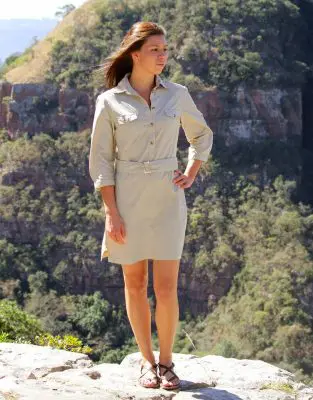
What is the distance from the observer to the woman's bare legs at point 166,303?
213 inches

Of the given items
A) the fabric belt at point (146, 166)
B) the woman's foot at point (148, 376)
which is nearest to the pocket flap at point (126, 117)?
the fabric belt at point (146, 166)

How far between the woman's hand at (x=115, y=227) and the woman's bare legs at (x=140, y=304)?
0.73ft

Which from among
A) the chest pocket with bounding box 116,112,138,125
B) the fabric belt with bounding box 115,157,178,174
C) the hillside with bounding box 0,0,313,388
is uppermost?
the chest pocket with bounding box 116,112,138,125

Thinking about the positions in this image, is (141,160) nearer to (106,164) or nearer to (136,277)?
(106,164)

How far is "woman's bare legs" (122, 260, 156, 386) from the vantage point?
5.46m

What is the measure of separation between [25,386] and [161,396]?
90 centimetres

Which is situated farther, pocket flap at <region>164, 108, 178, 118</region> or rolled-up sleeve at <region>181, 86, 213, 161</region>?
rolled-up sleeve at <region>181, 86, 213, 161</region>

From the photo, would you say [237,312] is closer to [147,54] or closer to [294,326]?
[294,326]

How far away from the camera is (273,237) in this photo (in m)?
30.4

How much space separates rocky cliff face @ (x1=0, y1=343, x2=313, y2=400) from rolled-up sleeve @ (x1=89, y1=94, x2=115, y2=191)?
135 centimetres

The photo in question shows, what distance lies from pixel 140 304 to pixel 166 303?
0.64 ft

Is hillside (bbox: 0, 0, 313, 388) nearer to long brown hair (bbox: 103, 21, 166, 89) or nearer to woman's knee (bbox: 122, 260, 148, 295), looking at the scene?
woman's knee (bbox: 122, 260, 148, 295)

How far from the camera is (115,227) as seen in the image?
17.3 ft

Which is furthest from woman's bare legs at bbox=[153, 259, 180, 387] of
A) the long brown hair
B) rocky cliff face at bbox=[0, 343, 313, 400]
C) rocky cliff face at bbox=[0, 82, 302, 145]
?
rocky cliff face at bbox=[0, 82, 302, 145]
